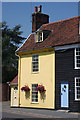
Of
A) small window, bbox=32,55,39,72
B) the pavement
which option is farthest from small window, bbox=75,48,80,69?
small window, bbox=32,55,39,72

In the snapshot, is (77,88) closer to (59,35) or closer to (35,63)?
(35,63)

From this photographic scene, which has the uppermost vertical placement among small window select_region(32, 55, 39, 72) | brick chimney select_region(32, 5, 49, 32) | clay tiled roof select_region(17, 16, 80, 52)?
brick chimney select_region(32, 5, 49, 32)

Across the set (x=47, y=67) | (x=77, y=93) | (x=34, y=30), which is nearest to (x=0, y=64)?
(x=34, y=30)

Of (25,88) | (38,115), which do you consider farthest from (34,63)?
(38,115)

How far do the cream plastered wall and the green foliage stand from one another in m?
18.7

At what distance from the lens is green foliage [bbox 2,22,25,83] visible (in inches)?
→ 1911

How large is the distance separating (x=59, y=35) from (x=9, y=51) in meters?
26.2

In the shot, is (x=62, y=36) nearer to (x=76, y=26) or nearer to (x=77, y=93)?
(x=76, y=26)

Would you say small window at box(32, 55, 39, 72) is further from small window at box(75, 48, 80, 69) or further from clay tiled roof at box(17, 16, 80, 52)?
small window at box(75, 48, 80, 69)

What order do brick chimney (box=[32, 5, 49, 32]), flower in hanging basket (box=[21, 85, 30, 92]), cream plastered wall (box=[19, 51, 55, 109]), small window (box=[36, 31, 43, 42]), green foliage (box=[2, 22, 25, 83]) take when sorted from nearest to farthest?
cream plastered wall (box=[19, 51, 55, 109]), flower in hanging basket (box=[21, 85, 30, 92]), small window (box=[36, 31, 43, 42]), brick chimney (box=[32, 5, 49, 32]), green foliage (box=[2, 22, 25, 83])

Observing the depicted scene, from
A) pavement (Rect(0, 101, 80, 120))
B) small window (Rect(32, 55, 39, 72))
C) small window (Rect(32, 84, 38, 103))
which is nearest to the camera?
pavement (Rect(0, 101, 80, 120))

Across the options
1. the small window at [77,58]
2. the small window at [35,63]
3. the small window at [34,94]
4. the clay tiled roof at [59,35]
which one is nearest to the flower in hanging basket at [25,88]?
the small window at [34,94]

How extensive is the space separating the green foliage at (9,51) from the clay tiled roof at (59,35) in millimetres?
18962

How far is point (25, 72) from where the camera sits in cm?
2869
